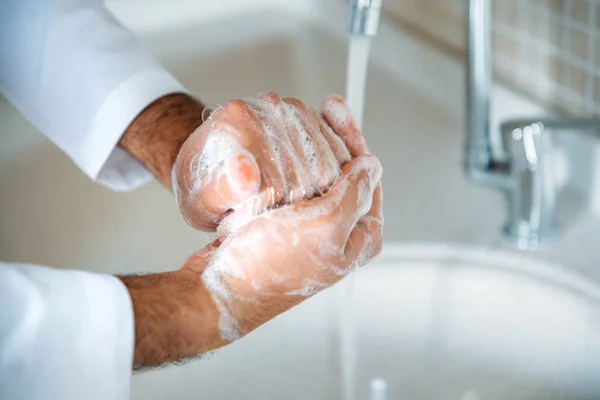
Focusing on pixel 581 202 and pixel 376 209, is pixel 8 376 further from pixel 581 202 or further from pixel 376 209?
pixel 581 202

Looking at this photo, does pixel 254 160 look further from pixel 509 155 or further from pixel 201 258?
pixel 509 155

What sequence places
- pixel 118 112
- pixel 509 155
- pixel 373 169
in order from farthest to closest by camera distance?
pixel 509 155 < pixel 118 112 < pixel 373 169

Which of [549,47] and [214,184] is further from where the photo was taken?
[549,47]

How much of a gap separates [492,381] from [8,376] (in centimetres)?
45

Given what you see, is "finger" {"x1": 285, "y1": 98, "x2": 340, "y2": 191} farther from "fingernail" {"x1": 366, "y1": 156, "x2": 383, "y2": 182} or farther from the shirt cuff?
the shirt cuff

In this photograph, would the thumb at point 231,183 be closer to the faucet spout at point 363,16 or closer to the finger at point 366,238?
the finger at point 366,238

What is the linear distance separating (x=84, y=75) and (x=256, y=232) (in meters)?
0.25

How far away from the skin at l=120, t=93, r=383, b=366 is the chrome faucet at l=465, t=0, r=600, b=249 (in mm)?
258

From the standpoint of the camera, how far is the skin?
1.25 feet

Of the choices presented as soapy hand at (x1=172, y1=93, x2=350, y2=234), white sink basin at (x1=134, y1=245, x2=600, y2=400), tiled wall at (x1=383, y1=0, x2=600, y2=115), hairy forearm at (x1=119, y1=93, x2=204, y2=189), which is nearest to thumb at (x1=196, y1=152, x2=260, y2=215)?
soapy hand at (x1=172, y1=93, x2=350, y2=234)

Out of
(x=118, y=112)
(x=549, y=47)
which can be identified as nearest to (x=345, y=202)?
(x=118, y=112)

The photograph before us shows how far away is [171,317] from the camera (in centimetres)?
37

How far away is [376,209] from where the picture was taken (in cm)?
45

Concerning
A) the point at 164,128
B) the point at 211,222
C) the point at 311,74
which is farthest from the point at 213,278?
the point at 311,74
